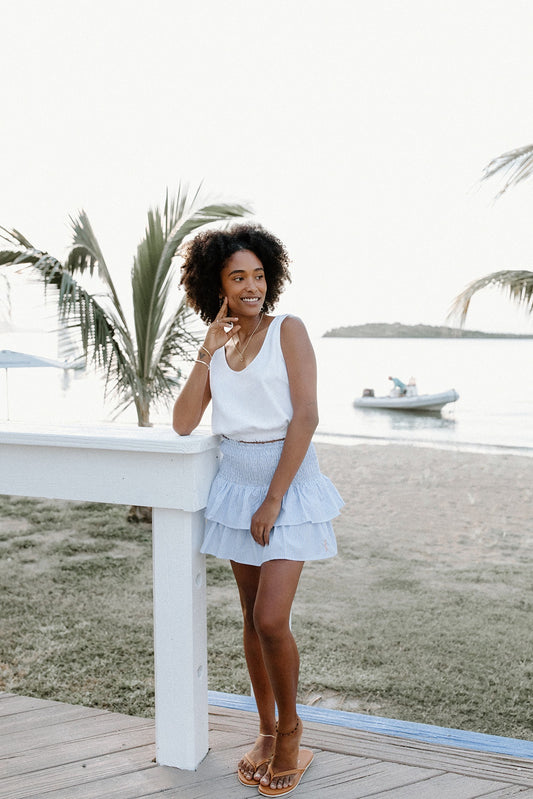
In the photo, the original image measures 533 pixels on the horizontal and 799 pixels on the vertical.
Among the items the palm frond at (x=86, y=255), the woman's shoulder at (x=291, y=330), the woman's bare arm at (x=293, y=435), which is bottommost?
the woman's bare arm at (x=293, y=435)

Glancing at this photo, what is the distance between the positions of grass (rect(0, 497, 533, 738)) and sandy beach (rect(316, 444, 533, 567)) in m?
0.37

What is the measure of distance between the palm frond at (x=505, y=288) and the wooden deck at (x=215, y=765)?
14.8 feet

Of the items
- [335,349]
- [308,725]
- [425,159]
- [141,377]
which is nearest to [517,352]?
[335,349]

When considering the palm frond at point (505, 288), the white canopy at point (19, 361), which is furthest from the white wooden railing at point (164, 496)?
the white canopy at point (19, 361)

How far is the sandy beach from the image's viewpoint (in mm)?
6332

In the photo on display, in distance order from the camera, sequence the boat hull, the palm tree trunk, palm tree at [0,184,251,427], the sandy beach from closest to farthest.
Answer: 1. palm tree at [0,184,251,427]
2. the palm tree trunk
3. the sandy beach
4. the boat hull

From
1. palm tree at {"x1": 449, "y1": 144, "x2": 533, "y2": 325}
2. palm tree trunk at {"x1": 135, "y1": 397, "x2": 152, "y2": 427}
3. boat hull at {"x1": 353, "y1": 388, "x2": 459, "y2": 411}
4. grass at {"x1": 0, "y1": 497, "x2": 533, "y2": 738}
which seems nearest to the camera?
grass at {"x1": 0, "y1": 497, "x2": 533, "y2": 738}

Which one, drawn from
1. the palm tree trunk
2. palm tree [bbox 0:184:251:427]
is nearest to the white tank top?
palm tree [bbox 0:184:251:427]

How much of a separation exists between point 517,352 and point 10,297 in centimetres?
4330

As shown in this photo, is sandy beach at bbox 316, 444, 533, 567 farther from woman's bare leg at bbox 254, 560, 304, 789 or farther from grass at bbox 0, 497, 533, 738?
woman's bare leg at bbox 254, 560, 304, 789

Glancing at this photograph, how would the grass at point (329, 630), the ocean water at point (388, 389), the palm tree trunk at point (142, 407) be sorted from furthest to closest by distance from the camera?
the ocean water at point (388, 389)
the palm tree trunk at point (142, 407)
the grass at point (329, 630)

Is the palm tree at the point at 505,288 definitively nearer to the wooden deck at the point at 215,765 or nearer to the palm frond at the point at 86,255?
the palm frond at the point at 86,255

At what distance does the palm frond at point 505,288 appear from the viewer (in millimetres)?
5816

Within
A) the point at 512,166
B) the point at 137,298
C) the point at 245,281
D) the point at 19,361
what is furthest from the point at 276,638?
the point at 19,361
